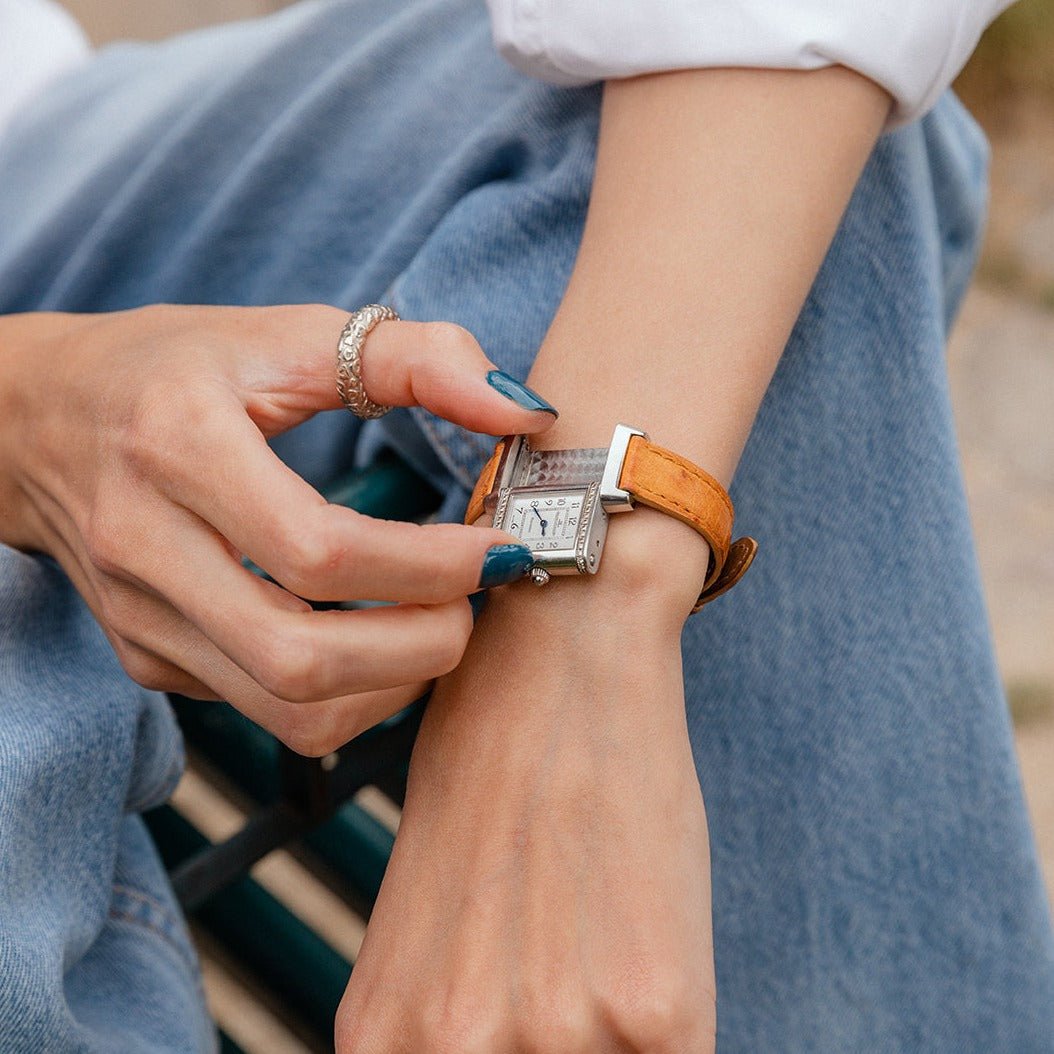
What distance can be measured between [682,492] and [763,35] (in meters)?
0.28

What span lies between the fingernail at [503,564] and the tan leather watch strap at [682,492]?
70mm

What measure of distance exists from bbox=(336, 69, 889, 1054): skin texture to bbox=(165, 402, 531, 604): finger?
0.11 m

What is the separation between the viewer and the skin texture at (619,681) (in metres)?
0.60

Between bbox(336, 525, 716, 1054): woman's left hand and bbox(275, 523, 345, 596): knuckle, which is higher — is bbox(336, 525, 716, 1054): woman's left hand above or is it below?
below

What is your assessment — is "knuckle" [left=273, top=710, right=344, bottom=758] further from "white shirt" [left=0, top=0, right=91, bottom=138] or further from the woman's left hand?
"white shirt" [left=0, top=0, right=91, bottom=138]

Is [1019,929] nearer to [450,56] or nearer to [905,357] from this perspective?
[905,357]

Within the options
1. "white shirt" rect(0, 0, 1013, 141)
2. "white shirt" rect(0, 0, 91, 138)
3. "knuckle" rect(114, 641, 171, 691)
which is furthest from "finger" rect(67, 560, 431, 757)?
"white shirt" rect(0, 0, 91, 138)

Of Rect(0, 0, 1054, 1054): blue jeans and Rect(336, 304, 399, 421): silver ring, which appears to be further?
Rect(0, 0, 1054, 1054): blue jeans

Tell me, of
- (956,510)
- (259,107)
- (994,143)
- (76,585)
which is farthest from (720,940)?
(994,143)

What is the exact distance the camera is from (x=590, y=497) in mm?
643

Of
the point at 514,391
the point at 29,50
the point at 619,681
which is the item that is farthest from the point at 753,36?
the point at 29,50

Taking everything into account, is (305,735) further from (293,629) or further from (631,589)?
(631,589)

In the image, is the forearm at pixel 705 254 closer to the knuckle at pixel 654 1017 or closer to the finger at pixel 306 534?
the finger at pixel 306 534

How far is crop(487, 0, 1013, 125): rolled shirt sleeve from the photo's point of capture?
687mm
